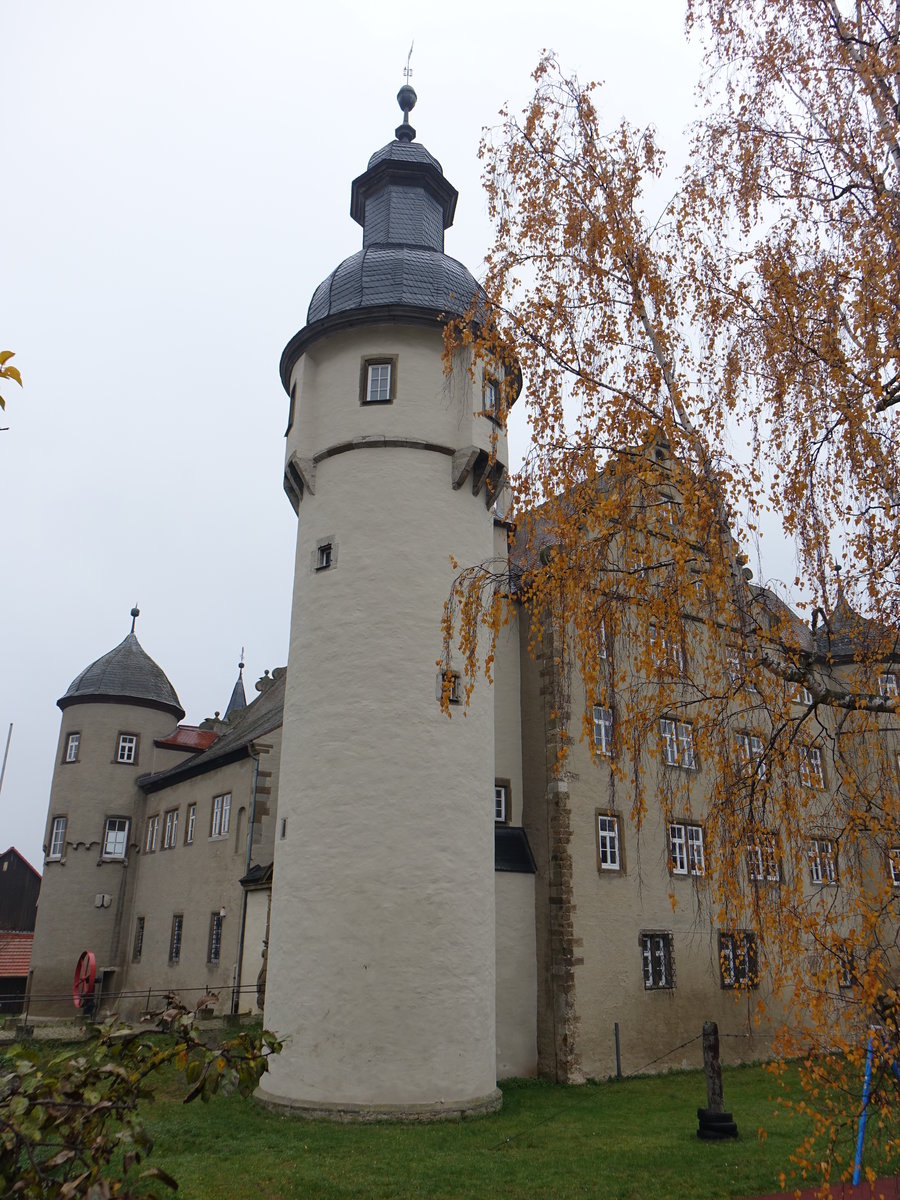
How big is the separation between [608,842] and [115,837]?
17.9 meters

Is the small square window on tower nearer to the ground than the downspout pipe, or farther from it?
farther from it

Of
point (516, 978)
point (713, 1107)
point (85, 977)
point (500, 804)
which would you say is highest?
point (500, 804)

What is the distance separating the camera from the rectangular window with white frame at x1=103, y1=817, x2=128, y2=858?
29.0 m

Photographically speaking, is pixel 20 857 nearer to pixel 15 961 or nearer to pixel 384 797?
pixel 15 961

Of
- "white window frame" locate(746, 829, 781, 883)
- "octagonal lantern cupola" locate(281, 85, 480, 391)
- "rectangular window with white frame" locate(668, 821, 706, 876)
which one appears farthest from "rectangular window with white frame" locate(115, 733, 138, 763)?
"white window frame" locate(746, 829, 781, 883)

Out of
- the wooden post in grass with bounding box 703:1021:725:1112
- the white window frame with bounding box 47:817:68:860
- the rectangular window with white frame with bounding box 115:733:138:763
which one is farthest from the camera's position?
the rectangular window with white frame with bounding box 115:733:138:763

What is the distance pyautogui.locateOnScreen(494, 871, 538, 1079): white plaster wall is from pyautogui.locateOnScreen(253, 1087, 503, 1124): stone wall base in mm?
3404

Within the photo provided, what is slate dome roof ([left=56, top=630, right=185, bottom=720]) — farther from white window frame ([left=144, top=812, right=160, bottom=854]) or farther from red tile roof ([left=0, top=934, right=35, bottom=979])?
red tile roof ([left=0, top=934, right=35, bottom=979])

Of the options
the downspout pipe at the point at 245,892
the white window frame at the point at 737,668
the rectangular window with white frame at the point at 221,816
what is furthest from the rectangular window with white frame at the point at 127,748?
the white window frame at the point at 737,668

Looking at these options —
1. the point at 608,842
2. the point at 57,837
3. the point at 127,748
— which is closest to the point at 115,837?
the point at 57,837

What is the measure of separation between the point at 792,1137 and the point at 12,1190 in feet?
36.3

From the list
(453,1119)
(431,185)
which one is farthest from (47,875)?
(431,185)

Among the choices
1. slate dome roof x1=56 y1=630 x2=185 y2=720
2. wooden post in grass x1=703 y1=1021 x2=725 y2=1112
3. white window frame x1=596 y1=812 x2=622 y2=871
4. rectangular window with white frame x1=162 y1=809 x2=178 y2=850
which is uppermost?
slate dome roof x1=56 y1=630 x2=185 y2=720

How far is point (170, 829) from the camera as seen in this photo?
2720cm
